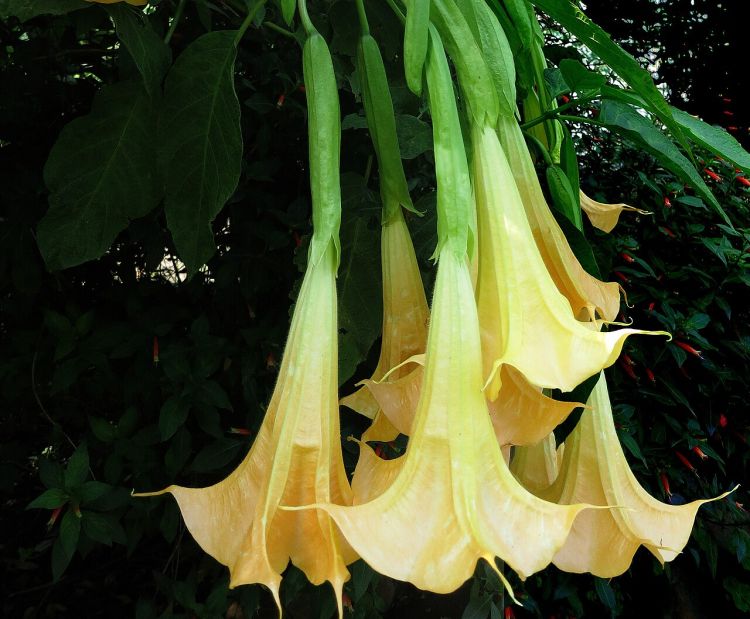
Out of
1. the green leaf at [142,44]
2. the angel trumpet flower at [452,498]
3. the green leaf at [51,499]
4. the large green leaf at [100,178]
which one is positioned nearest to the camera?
A: the angel trumpet flower at [452,498]

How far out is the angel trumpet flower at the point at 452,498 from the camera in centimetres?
32

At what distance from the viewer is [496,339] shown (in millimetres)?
395

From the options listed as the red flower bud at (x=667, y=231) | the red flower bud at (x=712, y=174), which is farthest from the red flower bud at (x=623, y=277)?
the red flower bud at (x=712, y=174)

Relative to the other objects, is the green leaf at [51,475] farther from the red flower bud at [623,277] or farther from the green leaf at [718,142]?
the red flower bud at [623,277]

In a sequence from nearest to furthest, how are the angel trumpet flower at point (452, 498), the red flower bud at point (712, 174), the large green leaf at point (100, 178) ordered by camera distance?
1. the angel trumpet flower at point (452, 498)
2. the large green leaf at point (100, 178)
3. the red flower bud at point (712, 174)

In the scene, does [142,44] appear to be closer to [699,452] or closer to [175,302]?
[175,302]

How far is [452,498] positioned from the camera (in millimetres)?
339

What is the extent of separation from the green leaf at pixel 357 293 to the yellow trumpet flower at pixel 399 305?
0.12m

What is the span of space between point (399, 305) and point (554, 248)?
0.12 metres

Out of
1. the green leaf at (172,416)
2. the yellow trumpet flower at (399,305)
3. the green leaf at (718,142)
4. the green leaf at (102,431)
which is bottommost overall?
the green leaf at (102,431)

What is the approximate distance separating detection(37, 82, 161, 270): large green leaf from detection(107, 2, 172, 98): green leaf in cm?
6

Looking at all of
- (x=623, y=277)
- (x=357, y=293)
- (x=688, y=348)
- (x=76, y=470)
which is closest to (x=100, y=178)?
(x=357, y=293)

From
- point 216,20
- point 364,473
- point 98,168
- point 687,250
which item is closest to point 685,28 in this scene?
point 687,250

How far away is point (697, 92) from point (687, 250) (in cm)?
159
